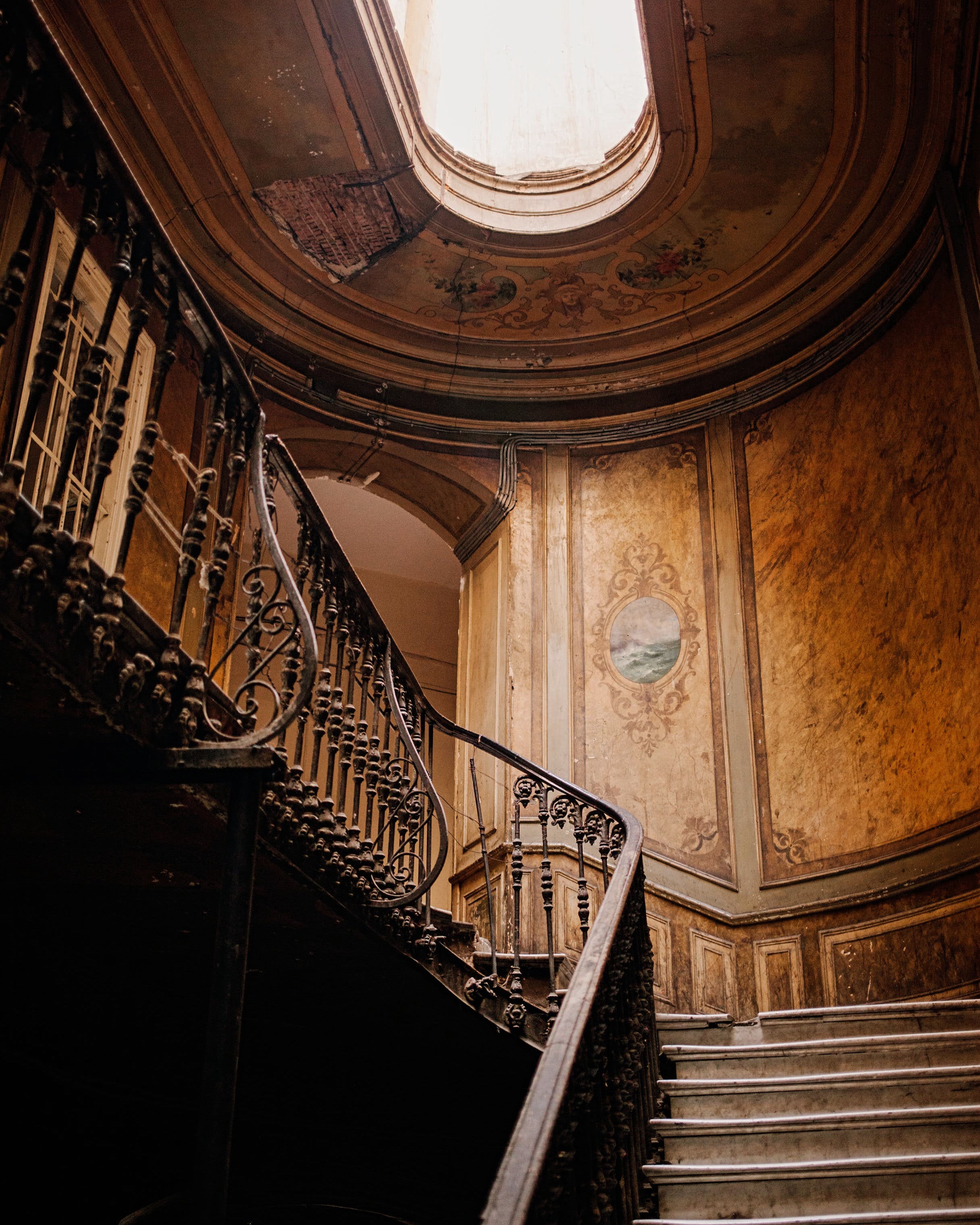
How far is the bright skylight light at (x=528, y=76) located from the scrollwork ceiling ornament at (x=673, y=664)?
3.14 metres

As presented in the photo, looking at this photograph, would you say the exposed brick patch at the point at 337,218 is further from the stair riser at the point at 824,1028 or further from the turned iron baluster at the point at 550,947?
the stair riser at the point at 824,1028

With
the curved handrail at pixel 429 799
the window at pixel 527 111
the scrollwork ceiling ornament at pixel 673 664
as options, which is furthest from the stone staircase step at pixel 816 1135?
the window at pixel 527 111

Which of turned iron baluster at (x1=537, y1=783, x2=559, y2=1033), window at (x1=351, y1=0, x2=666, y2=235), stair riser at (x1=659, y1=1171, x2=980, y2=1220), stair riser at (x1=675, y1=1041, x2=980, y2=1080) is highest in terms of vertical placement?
window at (x1=351, y1=0, x2=666, y2=235)

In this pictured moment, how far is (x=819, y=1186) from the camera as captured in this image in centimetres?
348

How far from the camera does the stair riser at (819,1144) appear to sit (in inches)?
142

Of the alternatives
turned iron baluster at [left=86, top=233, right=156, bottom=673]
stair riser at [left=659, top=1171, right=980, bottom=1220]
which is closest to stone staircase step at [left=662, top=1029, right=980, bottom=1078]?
stair riser at [left=659, top=1171, right=980, bottom=1220]

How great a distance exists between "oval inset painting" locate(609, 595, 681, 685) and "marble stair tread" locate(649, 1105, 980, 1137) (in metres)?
4.35

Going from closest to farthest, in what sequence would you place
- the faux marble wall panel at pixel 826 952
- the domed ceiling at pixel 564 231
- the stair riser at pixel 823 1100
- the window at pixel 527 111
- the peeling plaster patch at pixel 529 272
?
1. the stair riser at pixel 823 1100
2. the faux marble wall panel at pixel 826 952
3. the domed ceiling at pixel 564 231
4. the window at pixel 527 111
5. the peeling plaster patch at pixel 529 272

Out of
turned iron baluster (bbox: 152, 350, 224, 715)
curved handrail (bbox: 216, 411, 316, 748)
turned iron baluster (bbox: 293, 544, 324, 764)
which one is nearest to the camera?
turned iron baluster (bbox: 152, 350, 224, 715)

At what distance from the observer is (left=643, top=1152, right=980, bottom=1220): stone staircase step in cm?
338

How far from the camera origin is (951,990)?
5.89m

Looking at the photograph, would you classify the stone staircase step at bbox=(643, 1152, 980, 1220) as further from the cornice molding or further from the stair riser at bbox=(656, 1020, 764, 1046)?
the cornice molding

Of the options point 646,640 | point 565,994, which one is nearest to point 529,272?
point 646,640

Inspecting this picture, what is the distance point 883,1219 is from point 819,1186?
303 millimetres
